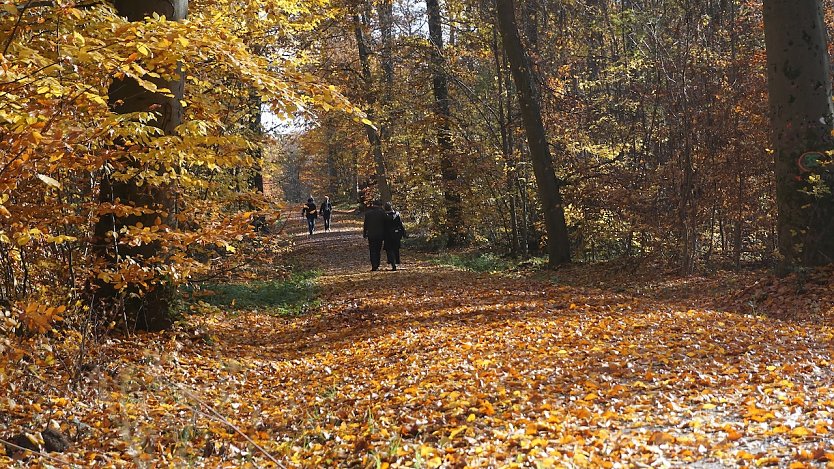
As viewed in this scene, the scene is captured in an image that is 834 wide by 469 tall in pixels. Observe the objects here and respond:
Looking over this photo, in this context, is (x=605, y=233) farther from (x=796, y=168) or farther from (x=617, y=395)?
(x=617, y=395)

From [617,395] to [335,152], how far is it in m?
41.0

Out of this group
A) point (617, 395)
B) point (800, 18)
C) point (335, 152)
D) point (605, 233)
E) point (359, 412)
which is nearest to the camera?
point (617, 395)

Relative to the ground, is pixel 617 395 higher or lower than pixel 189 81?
lower

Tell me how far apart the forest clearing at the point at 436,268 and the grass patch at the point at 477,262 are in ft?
0.84

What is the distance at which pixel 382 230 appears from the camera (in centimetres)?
1667

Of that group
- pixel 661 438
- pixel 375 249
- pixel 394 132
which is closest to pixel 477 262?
pixel 375 249

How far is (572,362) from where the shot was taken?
21.4ft

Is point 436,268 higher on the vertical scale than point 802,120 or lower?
lower

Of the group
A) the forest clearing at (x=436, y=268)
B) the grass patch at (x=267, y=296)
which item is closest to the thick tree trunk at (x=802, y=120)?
the forest clearing at (x=436, y=268)

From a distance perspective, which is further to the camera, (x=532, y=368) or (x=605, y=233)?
(x=605, y=233)

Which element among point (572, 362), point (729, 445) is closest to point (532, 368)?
point (572, 362)

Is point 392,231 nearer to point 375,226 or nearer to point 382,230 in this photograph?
point 382,230

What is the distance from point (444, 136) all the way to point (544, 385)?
1516cm

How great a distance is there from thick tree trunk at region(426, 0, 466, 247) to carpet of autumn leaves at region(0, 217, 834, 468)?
34.1 ft
